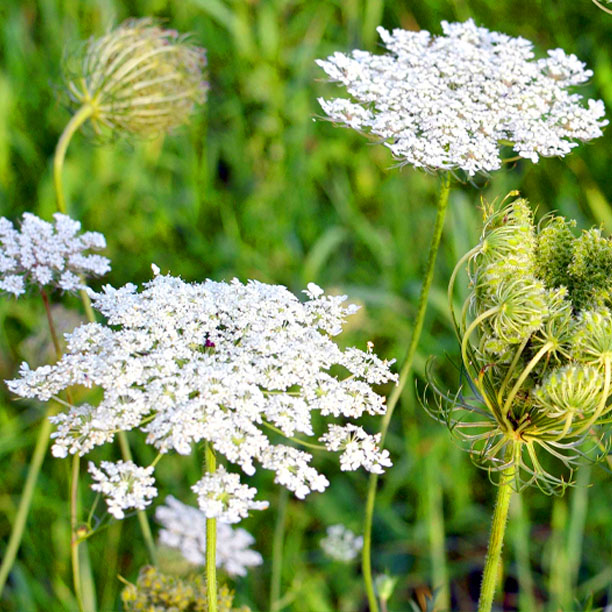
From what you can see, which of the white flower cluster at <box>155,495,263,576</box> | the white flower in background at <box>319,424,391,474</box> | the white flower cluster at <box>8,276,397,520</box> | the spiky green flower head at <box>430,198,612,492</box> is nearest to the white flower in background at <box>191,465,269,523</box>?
the white flower cluster at <box>8,276,397,520</box>

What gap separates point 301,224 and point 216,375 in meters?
2.45

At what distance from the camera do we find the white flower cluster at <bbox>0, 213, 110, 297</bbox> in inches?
65.9

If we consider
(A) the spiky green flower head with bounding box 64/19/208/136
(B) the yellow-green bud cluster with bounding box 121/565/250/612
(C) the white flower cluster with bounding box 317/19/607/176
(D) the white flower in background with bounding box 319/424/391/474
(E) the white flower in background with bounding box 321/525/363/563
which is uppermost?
(A) the spiky green flower head with bounding box 64/19/208/136

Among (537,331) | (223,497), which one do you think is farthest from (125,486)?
(537,331)

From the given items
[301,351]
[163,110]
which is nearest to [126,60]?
[163,110]

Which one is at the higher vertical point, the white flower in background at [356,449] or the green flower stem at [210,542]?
the white flower in background at [356,449]

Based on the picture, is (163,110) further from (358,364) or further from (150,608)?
(150,608)

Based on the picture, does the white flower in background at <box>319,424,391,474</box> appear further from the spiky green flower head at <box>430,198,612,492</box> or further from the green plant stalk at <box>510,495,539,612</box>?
the green plant stalk at <box>510,495,539,612</box>

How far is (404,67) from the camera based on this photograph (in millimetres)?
1761

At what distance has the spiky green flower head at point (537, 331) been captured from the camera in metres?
1.26

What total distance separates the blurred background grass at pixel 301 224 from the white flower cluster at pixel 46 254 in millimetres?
806

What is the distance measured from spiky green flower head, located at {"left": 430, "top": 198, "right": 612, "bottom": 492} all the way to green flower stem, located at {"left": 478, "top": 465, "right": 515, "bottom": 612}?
0.11 feet

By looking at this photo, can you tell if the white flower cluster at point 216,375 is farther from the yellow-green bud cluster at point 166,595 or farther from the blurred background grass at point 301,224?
the blurred background grass at point 301,224

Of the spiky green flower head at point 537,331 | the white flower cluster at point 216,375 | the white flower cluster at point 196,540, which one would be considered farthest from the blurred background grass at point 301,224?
the spiky green flower head at point 537,331
